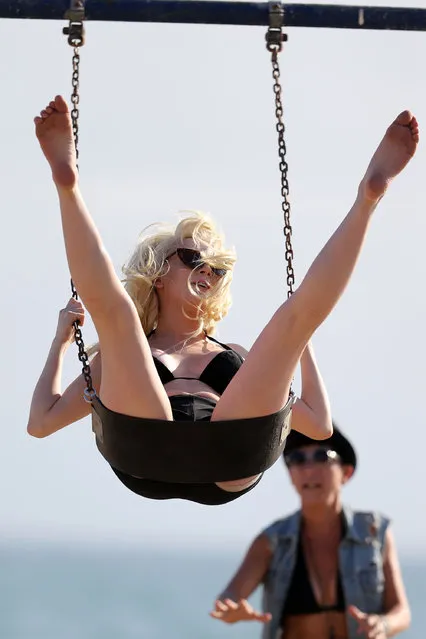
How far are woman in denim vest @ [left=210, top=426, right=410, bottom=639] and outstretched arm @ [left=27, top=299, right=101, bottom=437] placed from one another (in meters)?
1.71

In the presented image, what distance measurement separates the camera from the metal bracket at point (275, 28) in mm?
6906

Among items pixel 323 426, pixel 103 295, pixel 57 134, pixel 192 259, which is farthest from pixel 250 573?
pixel 57 134

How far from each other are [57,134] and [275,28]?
0.97m

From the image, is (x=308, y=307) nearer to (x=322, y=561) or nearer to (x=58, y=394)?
(x=58, y=394)

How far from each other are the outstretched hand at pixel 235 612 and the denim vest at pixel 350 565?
0.72 m

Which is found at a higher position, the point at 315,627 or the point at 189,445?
the point at 189,445

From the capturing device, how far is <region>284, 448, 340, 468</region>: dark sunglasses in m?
8.94

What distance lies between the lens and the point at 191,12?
279 inches

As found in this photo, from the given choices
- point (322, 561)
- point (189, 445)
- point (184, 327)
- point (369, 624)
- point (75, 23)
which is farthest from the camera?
point (322, 561)

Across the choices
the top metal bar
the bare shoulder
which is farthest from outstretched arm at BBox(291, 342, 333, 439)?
the top metal bar

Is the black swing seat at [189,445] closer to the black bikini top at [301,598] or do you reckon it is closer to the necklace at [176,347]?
the necklace at [176,347]

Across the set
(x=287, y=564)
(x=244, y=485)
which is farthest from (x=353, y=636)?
(x=244, y=485)

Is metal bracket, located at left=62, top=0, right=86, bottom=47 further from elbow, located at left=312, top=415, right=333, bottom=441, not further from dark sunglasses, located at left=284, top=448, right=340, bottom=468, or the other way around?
dark sunglasses, located at left=284, top=448, right=340, bottom=468

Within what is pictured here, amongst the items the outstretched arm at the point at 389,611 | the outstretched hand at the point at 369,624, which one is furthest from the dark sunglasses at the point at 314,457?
the outstretched hand at the point at 369,624
